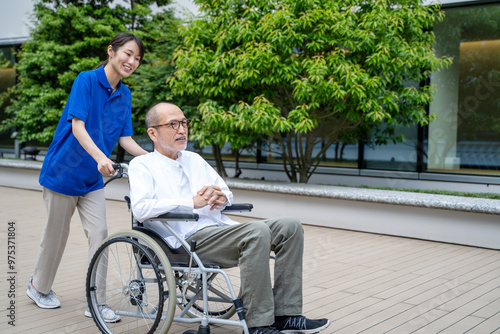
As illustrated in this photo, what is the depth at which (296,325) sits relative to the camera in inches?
103

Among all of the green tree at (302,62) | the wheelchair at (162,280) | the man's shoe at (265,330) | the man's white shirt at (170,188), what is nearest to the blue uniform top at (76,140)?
the wheelchair at (162,280)

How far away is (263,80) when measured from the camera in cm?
675

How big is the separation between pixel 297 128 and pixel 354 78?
2.94 feet

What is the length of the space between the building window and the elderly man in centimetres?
624

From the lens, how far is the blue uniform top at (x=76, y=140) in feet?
10.0

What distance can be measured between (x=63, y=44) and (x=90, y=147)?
28.4 ft

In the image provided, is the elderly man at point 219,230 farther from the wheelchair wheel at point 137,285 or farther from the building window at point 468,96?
the building window at point 468,96

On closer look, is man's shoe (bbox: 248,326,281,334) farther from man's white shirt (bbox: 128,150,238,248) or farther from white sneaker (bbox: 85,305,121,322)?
white sneaker (bbox: 85,305,121,322)

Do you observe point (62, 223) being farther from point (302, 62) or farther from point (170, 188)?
point (302, 62)

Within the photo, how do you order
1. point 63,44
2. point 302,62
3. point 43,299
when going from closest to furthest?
1. point 43,299
2. point 302,62
3. point 63,44

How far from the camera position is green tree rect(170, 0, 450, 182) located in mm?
6547

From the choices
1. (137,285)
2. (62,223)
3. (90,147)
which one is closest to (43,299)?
(62,223)

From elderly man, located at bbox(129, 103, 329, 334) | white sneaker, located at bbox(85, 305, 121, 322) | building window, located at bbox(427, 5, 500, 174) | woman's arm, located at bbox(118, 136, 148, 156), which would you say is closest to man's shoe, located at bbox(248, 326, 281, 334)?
elderly man, located at bbox(129, 103, 329, 334)

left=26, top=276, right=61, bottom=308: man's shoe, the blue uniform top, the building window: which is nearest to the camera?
the blue uniform top
